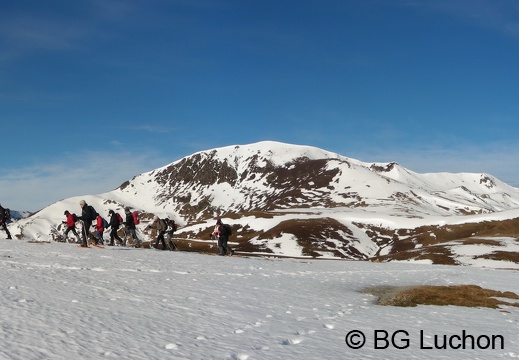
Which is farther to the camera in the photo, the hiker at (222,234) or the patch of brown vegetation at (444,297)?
the hiker at (222,234)

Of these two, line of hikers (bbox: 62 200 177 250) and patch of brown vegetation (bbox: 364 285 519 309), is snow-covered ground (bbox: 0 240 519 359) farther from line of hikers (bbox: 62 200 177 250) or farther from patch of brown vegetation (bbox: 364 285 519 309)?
line of hikers (bbox: 62 200 177 250)

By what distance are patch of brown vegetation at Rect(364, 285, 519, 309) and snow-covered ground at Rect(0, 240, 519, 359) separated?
40.5 inches

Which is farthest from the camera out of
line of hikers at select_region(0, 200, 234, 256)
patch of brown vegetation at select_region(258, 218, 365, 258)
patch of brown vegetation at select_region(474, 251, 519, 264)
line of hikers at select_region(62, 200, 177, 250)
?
patch of brown vegetation at select_region(258, 218, 365, 258)

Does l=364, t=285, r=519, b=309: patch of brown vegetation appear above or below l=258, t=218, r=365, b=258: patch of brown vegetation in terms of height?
below

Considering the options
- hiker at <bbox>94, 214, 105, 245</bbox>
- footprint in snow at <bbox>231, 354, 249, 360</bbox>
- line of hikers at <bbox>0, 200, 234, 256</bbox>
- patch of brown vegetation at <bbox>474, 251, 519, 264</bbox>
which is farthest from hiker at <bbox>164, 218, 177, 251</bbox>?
patch of brown vegetation at <bbox>474, 251, 519, 264</bbox>

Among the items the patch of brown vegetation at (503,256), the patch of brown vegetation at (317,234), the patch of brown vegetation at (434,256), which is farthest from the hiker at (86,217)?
the patch of brown vegetation at (317,234)

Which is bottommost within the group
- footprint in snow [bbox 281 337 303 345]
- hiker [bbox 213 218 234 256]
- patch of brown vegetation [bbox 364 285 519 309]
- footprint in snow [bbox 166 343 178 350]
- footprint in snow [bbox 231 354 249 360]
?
patch of brown vegetation [bbox 364 285 519 309]

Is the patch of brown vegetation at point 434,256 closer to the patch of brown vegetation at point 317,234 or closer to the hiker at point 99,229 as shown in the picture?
the patch of brown vegetation at point 317,234

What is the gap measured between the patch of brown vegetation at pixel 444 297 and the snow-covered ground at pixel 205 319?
1.03m

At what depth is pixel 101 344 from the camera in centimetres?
947

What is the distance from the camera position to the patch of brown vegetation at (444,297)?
21.4 meters

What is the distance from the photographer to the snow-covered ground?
9789 mm

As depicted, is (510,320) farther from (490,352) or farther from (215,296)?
(215,296)

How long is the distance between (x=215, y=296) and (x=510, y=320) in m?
11.8
